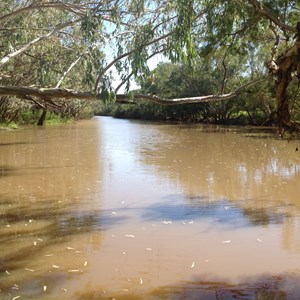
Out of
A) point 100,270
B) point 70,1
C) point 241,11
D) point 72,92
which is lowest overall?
point 100,270

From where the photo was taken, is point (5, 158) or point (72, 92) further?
point (5, 158)

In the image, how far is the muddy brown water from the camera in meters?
4.65

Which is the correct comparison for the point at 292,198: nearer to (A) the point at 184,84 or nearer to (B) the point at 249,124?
(B) the point at 249,124

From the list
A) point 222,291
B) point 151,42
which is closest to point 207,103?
point 151,42

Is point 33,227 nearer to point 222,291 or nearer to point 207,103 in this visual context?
point 222,291

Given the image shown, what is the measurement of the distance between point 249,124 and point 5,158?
3440cm

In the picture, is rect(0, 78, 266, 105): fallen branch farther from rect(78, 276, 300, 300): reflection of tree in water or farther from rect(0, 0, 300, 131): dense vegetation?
rect(78, 276, 300, 300): reflection of tree in water

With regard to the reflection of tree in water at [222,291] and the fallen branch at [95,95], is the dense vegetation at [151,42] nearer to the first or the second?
the fallen branch at [95,95]

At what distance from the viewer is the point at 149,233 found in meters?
6.64

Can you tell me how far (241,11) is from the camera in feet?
23.5

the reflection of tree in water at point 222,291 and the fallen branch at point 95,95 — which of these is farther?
the fallen branch at point 95,95

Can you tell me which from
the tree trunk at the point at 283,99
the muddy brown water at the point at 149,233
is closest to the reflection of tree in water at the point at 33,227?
the muddy brown water at the point at 149,233

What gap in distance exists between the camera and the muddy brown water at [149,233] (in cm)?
465

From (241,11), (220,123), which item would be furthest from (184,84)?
(241,11)
